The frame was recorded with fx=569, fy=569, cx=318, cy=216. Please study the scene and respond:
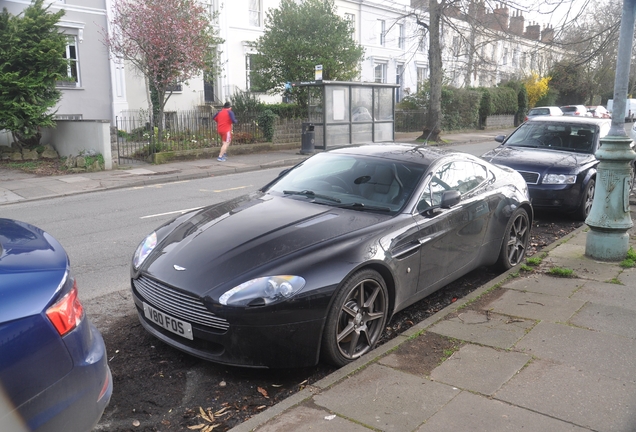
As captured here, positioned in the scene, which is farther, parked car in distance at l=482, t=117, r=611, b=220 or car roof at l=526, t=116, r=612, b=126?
car roof at l=526, t=116, r=612, b=126

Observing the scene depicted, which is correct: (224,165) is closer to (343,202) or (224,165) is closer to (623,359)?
(343,202)

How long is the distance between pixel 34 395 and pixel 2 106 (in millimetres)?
15749

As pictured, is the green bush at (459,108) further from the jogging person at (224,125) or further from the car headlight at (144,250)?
the car headlight at (144,250)

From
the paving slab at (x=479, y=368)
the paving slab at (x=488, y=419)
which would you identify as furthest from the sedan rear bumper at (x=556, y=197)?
the paving slab at (x=488, y=419)

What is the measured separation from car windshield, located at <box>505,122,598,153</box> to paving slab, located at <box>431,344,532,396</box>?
668cm

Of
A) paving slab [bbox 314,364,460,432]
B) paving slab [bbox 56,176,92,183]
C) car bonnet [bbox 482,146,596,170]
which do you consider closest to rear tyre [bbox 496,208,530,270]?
car bonnet [bbox 482,146,596,170]

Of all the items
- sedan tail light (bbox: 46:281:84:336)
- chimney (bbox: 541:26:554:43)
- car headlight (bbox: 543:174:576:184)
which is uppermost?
chimney (bbox: 541:26:554:43)

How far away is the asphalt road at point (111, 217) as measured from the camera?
6508 mm

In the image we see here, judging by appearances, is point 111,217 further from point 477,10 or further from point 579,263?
point 477,10

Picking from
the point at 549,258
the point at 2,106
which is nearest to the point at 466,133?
the point at 2,106

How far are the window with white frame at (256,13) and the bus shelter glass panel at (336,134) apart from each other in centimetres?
1273

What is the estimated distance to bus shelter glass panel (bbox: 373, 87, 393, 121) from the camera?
22719mm

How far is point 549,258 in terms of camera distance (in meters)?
6.53

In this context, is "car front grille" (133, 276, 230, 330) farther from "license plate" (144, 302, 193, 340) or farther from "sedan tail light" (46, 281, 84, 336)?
"sedan tail light" (46, 281, 84, 336)
